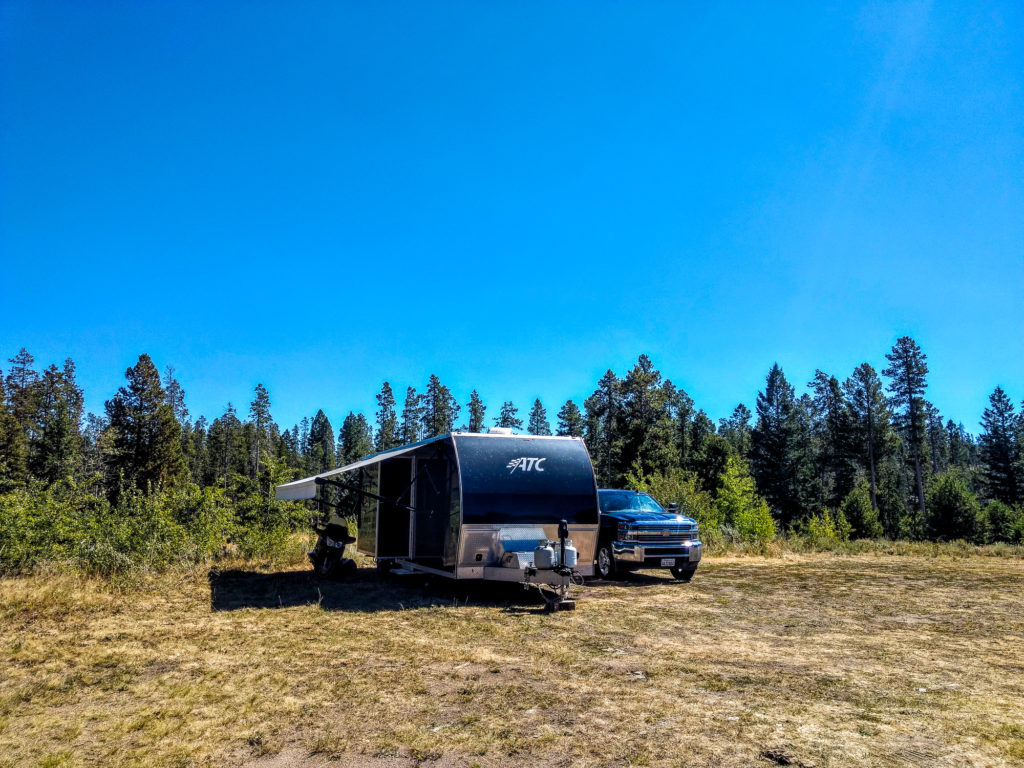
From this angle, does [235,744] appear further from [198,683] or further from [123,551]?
[123,551]

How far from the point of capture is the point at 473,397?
71.2 metres

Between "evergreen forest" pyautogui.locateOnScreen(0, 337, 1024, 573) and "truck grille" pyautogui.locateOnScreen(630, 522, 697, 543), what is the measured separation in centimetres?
758

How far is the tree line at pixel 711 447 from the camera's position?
33.6m

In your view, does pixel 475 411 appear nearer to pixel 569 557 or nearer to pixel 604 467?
pixel 604 467

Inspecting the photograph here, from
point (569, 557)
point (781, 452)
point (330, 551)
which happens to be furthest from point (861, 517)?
point (330, 551)

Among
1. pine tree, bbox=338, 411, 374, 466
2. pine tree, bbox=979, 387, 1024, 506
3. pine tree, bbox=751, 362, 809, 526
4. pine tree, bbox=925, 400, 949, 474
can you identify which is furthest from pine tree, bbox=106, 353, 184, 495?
pine tree, bbox=925, 400, 949, 474

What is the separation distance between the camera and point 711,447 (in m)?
49.8

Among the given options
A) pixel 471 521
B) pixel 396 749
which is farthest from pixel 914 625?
pixel 396 749

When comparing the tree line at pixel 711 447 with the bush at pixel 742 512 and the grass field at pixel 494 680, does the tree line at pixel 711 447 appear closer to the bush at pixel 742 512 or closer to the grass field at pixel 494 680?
the bush at pixel 742 512

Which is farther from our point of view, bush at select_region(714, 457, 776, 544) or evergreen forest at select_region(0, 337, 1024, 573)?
bush at select_region(714, 457, 776, 544)

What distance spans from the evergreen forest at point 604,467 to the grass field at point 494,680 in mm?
1927

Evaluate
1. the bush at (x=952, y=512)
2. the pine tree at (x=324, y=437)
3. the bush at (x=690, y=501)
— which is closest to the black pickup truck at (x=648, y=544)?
the bush at (x=690, y=501)

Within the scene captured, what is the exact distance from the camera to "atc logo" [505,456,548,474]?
982 centimetres

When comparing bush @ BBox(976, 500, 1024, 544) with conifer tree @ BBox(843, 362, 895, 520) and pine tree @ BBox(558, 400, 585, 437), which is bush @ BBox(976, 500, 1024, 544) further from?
pine tree @ BBox(558, 400, 585, 437)
